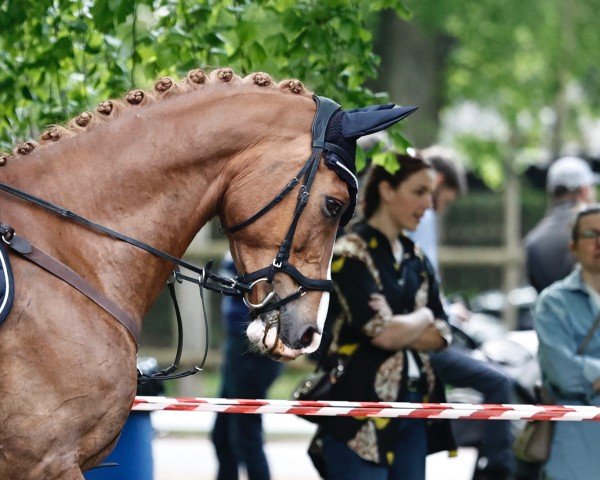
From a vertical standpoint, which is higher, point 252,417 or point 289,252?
point 289,252

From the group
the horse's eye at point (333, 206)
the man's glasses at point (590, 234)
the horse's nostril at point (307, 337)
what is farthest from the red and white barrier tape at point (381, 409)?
the horse's eye at point (333, 206)

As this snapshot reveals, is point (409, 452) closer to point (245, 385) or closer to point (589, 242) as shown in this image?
point (589, 242)

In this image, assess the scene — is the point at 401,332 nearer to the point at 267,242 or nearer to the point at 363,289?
the point at 363,289

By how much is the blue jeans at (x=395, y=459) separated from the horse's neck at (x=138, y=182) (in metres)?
1.77

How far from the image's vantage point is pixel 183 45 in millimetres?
6387

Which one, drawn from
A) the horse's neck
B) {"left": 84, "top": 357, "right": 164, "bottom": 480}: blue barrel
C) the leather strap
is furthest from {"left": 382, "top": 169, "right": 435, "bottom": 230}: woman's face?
the leather strap

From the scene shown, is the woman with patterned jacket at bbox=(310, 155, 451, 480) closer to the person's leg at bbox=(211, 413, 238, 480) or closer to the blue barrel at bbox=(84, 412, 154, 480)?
the blue barrel at bbox=(84, 412, 154, 480)

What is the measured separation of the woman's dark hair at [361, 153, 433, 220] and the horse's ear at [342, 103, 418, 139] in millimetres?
1715

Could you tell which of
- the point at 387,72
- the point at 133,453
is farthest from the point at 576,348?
the point at 387,72

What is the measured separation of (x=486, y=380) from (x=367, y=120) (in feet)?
11.1

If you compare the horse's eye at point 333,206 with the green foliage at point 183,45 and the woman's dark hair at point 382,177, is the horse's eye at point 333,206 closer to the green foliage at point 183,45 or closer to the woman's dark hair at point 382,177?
the green foliage at point 183,45

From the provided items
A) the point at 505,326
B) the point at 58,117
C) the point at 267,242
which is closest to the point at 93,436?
the point at 267,242

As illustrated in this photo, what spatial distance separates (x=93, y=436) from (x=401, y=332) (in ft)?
7.02

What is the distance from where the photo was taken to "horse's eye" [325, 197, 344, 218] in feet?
15.2
